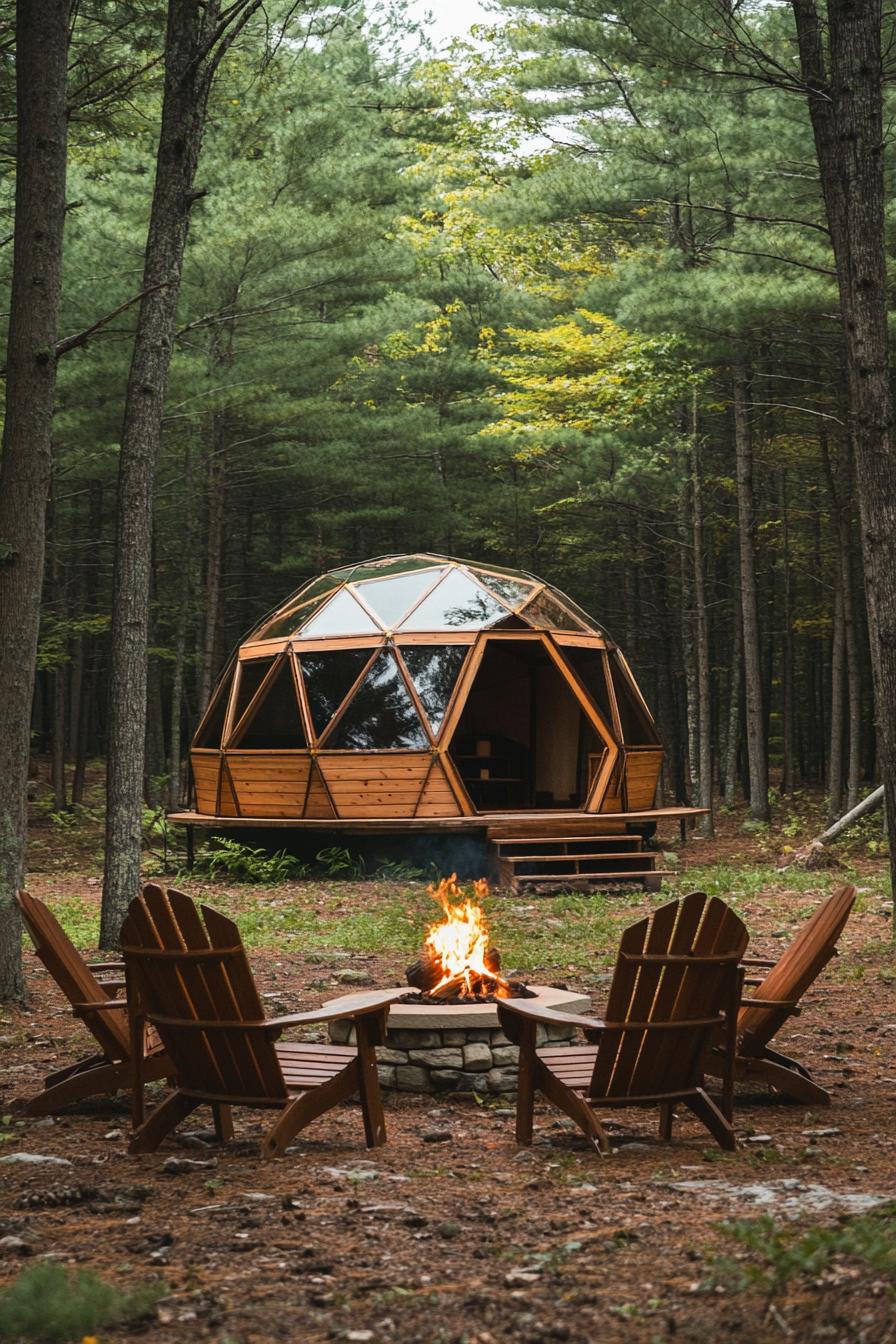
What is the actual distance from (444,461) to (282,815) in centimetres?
1088

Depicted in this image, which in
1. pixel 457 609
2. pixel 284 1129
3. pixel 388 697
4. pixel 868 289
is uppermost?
pixel 868 289

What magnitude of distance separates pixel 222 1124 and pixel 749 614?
13444mm

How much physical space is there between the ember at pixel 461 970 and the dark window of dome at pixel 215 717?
384 inches

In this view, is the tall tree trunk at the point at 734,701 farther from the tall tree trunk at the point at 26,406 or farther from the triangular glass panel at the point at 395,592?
the tall tree trunk at the point at 26,406

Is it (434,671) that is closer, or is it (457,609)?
(434,671)

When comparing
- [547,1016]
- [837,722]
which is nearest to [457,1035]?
[547,1016]

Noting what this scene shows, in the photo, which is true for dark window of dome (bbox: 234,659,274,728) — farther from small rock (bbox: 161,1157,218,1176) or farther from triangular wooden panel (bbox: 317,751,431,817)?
small rock (bbox: 161,1157,218,1176)

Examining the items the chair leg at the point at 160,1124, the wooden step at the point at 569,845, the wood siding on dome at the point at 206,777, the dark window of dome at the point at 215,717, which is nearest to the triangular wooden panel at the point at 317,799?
the wood siding on dome at the point at 206,777

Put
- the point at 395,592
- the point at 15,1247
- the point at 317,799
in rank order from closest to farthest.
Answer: the point at 15,1247 → the point at 317,799 → the point at 395,592

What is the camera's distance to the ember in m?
5.29

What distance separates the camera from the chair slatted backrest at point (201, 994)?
384cm

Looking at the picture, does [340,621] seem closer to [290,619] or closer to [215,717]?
[290,619]

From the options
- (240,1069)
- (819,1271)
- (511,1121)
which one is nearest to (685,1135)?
(511,1121)

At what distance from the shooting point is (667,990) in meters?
3.92
